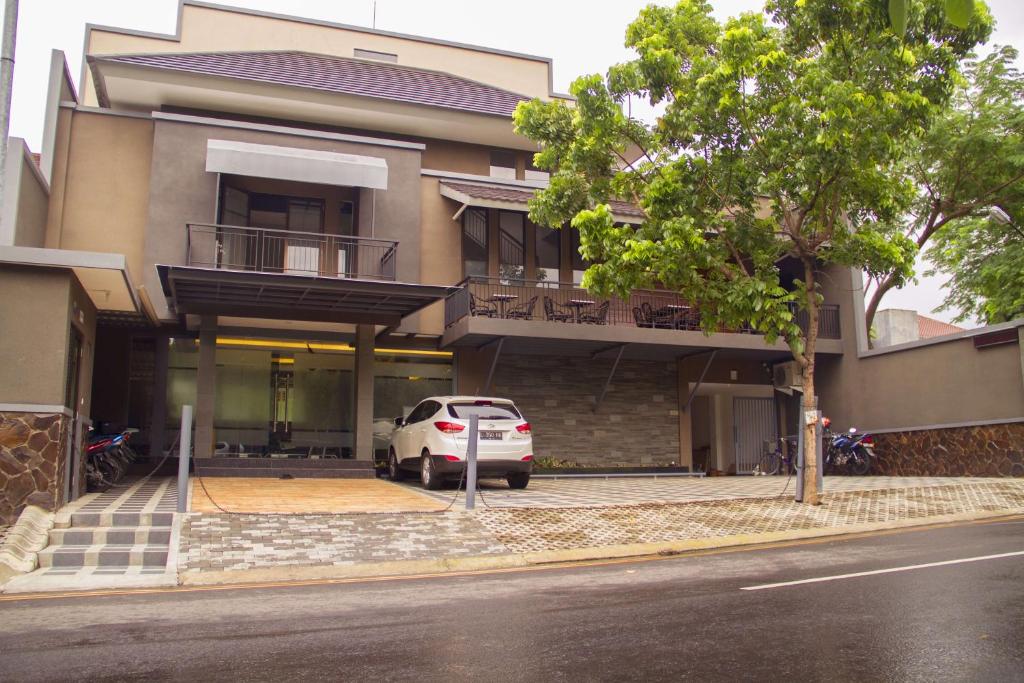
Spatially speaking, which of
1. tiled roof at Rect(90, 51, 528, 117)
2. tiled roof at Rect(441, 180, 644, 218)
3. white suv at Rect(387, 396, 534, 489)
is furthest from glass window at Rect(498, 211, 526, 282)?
white suv at Rect(387, 396, 534, 489)

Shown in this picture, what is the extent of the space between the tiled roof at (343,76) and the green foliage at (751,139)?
6436mm

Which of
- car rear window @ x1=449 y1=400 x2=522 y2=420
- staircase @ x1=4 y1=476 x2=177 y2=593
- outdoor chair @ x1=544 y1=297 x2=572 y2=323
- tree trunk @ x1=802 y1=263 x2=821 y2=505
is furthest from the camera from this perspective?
outdoor chair @ x1=544 y1=297 x2=572 y2=323

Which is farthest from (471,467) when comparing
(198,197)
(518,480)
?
(198,197)

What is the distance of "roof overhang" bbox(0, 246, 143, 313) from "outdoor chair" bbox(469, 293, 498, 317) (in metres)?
6.84

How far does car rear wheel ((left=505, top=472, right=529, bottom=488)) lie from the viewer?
14.6 m

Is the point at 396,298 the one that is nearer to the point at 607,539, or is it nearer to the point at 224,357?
the point at 224,357

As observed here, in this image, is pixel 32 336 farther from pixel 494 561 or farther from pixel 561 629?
pixel 561 629

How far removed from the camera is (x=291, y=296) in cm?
1619

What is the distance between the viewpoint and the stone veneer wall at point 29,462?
10094mm

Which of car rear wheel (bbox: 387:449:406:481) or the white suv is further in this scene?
car rear wheel (bbox: 387:449:406:481)

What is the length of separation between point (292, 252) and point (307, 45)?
28.3ft

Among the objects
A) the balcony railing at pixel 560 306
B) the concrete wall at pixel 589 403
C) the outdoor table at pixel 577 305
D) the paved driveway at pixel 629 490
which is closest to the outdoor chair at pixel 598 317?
the balcony railing at pixel 560 306

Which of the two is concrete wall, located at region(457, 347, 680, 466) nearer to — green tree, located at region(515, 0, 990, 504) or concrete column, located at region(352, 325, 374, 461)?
concrete column, located at region(352, 325, 374, 461)

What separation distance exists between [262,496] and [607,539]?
5557 millimetres
